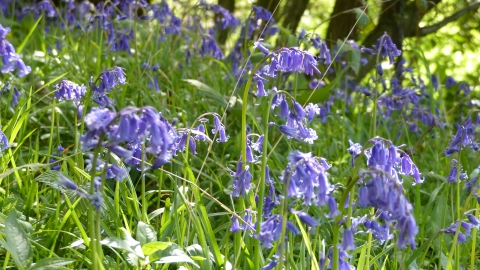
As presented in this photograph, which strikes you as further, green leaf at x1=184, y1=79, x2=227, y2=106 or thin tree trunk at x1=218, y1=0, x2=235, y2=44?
thin tree trunk at x1=218, y1=0, x2=235, y2=44

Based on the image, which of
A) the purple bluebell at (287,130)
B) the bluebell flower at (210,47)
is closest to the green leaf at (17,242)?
the purple bluebell at (287,130)

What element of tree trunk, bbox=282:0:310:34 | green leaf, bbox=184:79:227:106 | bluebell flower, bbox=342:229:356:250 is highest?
tree trunk, bbox=282:0:310:34

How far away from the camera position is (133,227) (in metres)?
3.07

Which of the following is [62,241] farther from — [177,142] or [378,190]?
[378,190]

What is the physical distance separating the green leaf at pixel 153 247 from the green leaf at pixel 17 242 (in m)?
0.40

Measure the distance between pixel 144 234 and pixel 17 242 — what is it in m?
0.46

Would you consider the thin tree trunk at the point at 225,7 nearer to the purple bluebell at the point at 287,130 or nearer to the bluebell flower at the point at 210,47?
the bluebell flower at the point at 210,47

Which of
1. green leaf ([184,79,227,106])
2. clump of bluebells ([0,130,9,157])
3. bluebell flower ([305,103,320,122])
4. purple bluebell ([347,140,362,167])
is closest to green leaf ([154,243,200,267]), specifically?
purple bluebell ([347,140,362,167])

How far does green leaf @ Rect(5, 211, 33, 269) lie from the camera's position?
7.04ft

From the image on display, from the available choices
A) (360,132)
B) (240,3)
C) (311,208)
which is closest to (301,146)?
(360,132)

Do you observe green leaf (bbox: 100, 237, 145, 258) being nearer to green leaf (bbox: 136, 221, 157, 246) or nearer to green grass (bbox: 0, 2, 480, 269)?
green grass (bbox: 0, 2, 480, 269)

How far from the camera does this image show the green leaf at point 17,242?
7.04 ft

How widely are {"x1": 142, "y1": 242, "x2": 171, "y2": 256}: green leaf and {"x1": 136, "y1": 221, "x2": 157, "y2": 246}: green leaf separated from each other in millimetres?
181

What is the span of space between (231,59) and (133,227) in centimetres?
379
